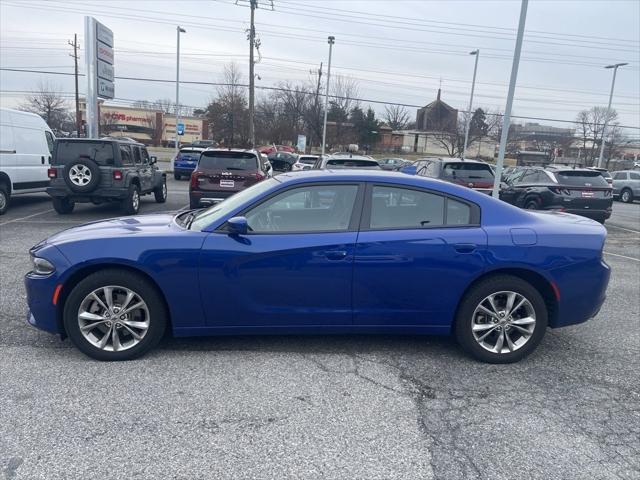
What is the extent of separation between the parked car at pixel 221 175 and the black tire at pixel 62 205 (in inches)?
119

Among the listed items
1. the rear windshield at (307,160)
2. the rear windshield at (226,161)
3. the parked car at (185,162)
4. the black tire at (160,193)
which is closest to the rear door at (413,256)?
the rear windshield at (226,161)

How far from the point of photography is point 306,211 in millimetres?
4004

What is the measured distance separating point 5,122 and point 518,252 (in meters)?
11.5

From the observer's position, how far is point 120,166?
432 inches

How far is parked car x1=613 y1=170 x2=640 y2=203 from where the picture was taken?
933 inches

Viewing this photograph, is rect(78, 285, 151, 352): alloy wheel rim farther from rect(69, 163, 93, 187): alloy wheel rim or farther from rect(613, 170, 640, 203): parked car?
rect(613, 170, 640, 203): parked car

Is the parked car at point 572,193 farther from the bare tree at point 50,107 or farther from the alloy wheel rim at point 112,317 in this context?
the bare tree at point 50,107

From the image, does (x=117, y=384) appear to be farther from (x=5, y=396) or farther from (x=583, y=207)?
(x=583, y=207)

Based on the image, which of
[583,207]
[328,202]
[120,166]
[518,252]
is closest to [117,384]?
[328,202]

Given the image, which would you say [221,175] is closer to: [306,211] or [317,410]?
[306,211]

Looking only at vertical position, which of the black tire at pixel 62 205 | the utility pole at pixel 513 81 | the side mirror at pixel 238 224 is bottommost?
the black tire at pixel 62 205

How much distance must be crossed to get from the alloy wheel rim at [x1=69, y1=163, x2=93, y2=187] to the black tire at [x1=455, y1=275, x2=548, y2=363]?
9.08 meters

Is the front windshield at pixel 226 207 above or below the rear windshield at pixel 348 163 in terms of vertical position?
below

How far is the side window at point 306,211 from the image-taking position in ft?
12.9
